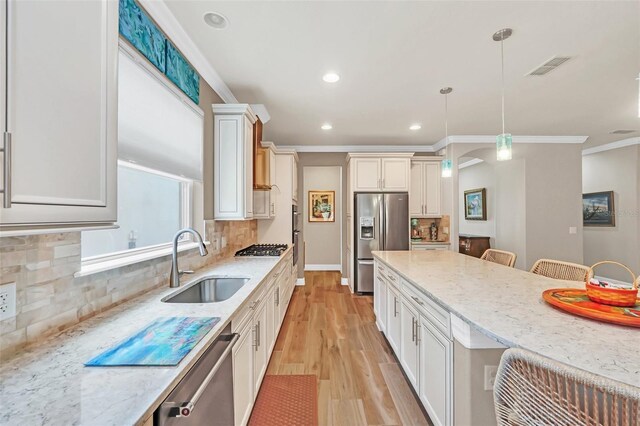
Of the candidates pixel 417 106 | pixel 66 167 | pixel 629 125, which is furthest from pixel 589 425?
pixel 629 125

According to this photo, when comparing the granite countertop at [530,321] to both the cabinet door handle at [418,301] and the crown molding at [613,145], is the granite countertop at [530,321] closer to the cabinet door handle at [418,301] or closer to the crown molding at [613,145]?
the cabinet door handle at [418,301]

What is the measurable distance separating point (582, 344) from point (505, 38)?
2104mm

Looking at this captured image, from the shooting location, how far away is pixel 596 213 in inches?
214

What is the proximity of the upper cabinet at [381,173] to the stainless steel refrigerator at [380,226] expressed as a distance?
16 centimetres

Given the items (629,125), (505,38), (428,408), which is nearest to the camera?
(428,408)

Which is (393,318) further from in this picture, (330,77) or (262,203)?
(262,203)

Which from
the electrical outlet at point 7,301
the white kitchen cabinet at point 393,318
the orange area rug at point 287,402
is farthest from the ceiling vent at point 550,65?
the electrical outlet at point 7,301

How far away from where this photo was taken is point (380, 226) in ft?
15.2

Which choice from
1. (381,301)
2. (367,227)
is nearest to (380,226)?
(367,227)

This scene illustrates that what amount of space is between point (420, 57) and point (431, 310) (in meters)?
1.99

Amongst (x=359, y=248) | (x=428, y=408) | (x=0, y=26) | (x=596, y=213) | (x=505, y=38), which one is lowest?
(x=428, y=408)

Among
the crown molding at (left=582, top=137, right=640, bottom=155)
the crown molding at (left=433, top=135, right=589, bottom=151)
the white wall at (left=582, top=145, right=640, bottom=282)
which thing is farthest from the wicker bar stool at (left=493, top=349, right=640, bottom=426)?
the crown molding at (left=582, top=137, right=640, bottom=155)

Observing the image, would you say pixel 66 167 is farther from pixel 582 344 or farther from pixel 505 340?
pixel 582 344

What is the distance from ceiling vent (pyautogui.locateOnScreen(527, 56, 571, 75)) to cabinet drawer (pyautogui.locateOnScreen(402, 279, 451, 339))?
2.26 meters
